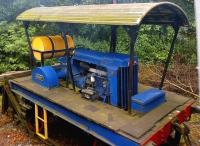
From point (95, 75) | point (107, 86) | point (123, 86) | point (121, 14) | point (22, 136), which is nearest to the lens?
point (121, 14)

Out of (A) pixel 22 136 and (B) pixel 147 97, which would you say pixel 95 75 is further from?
(A) pixel 22 136

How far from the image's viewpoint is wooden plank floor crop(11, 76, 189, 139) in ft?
13.6

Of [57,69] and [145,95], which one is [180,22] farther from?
[57,69]

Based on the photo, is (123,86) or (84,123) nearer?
(84,123)

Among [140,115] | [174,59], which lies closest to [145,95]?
[140,115]

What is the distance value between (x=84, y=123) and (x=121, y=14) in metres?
1.89

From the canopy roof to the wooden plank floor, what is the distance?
1.47 meters

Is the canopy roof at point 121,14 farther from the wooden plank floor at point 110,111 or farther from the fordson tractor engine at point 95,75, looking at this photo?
the wooden plank floor at point 110,111

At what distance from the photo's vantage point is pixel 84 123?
4.64 metres

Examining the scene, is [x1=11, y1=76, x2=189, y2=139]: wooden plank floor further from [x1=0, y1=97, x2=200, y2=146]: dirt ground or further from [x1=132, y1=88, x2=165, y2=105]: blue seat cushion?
[x1=0, y1=97, x2=200, y2=146]: dirt ground

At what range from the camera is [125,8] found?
177 inches

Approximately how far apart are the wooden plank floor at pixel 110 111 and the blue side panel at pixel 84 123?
9 centimetres

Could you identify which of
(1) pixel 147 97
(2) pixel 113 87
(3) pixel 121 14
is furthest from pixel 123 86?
(3) pixel 121 14

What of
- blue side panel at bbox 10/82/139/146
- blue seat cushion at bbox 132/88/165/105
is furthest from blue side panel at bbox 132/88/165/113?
blue side panel at bbox 10/82/139/146
